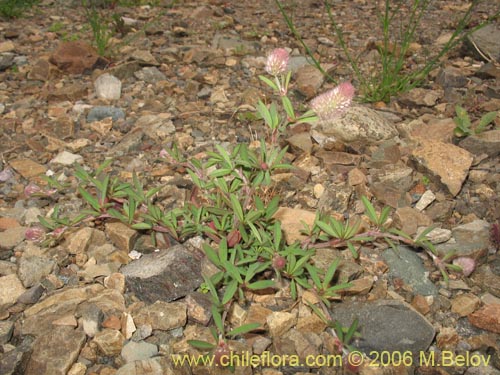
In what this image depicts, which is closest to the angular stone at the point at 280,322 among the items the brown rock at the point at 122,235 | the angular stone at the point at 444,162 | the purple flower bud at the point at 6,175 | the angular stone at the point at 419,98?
the brown rock at the point at 122,235

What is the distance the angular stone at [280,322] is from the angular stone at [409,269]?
1.76 feet

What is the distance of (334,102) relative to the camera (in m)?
2.03

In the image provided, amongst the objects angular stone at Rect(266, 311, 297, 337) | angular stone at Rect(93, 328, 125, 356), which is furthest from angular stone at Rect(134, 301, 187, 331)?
angular stone at Rect(266, 311, 297, 337)

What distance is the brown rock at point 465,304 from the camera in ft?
6.74

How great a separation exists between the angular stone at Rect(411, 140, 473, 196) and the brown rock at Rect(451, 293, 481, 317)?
0.69 m

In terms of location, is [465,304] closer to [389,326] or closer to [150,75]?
[389,326]

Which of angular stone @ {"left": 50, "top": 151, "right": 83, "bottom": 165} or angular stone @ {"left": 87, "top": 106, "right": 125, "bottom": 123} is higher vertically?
angular stone @ {"left": 87, "top": 106, "right": 125, "bottom": 123}

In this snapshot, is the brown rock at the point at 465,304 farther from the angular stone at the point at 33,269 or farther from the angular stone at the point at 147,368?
the angular stone at the point at 33,269

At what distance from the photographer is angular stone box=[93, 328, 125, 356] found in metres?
1.93

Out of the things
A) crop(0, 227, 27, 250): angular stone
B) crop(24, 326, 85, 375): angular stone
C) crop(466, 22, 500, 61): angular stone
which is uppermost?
crop(466, 22, 500, 61): angular stone

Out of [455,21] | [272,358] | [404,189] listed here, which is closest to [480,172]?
[404,189]

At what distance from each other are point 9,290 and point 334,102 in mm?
1562

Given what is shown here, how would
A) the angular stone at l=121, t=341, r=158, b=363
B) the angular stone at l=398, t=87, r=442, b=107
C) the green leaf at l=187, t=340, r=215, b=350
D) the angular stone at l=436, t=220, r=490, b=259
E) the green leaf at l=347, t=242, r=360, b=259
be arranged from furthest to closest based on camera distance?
the angular stone at l=398, t=87, r=442, b=107 → the angular stone at l=436, t=220, r=490, b=259 → the green leaf at l=347, t=242, r=360, b=259 → the angular stone at l=121, t=341, r=158, b=363 → the green leaf at l=187, t=340, r=215, b=350

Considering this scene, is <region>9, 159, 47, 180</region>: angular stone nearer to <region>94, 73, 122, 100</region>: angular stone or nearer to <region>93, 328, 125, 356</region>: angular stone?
<region>94, 73, 122, 100</region>: angular stone
